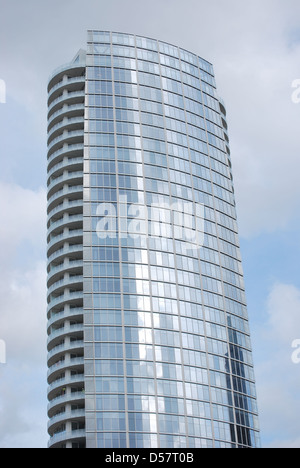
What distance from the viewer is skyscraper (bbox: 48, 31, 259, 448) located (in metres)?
Answer: 143

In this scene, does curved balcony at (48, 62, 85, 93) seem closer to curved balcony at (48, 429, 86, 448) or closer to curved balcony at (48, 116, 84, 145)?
curved balcony at (48, 116, 84, 145)

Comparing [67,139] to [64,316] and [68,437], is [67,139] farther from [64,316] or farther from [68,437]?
[68,437]

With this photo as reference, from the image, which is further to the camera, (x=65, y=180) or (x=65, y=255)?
(x=65, y=180)

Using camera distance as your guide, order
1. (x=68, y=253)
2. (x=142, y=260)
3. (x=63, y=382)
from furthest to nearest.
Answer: (x=142, y=260) → (x=68, y=253) → (x=63, y=382)

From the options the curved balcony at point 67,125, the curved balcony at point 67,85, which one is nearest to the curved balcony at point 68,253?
the curved balcony at point 67,125

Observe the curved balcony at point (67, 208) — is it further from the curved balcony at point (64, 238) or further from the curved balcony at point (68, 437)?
the curved balcony at point (68, 437)

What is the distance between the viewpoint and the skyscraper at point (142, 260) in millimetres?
142750

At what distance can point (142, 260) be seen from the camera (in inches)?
6176

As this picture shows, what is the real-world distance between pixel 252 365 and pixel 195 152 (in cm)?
5052

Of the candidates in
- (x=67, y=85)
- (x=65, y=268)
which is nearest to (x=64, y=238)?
(x=65, y=268)

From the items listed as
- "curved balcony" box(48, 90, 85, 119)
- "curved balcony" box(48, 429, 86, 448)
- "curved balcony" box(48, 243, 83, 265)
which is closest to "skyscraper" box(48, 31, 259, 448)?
"curved balcony" box(48, 429, 86, 448)

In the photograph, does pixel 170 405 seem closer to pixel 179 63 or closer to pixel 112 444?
pixel 112 444

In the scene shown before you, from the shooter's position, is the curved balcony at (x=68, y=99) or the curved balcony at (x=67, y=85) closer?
the curved balcony at (x=68, y=99)
